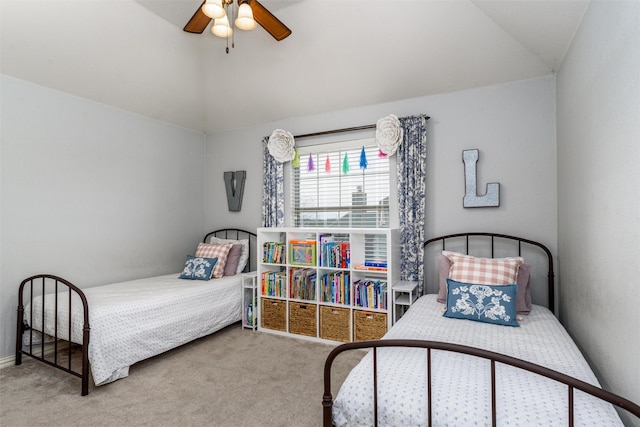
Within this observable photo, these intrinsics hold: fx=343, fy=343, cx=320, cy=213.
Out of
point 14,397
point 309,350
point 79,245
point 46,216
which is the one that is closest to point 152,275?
point 79,245

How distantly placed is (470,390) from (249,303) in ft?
9.64

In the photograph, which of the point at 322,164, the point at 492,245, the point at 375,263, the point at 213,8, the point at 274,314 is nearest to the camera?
the point at 213,8

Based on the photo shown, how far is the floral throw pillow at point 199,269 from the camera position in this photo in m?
3.77

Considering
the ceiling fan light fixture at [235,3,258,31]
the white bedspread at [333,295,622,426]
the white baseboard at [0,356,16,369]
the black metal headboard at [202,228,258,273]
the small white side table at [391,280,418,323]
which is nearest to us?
the white bedspread at [333,295,622,426]

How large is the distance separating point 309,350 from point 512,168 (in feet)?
8.18

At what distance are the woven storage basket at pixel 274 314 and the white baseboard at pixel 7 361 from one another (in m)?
2.17

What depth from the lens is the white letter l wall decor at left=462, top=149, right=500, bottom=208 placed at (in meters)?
3.12

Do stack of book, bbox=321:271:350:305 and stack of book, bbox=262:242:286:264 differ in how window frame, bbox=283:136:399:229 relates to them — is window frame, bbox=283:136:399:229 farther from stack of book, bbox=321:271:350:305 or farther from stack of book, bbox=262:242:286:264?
stack of book, bbox=321:271:350:305

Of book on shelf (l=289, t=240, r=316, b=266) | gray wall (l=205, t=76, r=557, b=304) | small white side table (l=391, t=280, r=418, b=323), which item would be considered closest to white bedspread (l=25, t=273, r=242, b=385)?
book on shelf (l=289, t=240, r=316, b=266)

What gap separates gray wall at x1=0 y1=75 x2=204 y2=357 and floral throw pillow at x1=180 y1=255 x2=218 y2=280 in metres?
0.66

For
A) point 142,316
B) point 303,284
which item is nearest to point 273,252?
point 303,284

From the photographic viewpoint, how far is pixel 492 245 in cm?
315

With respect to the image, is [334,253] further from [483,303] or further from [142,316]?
[142,316]

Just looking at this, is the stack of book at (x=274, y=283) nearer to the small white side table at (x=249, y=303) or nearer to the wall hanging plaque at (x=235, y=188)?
the small white side table at (x=249, y=303)
